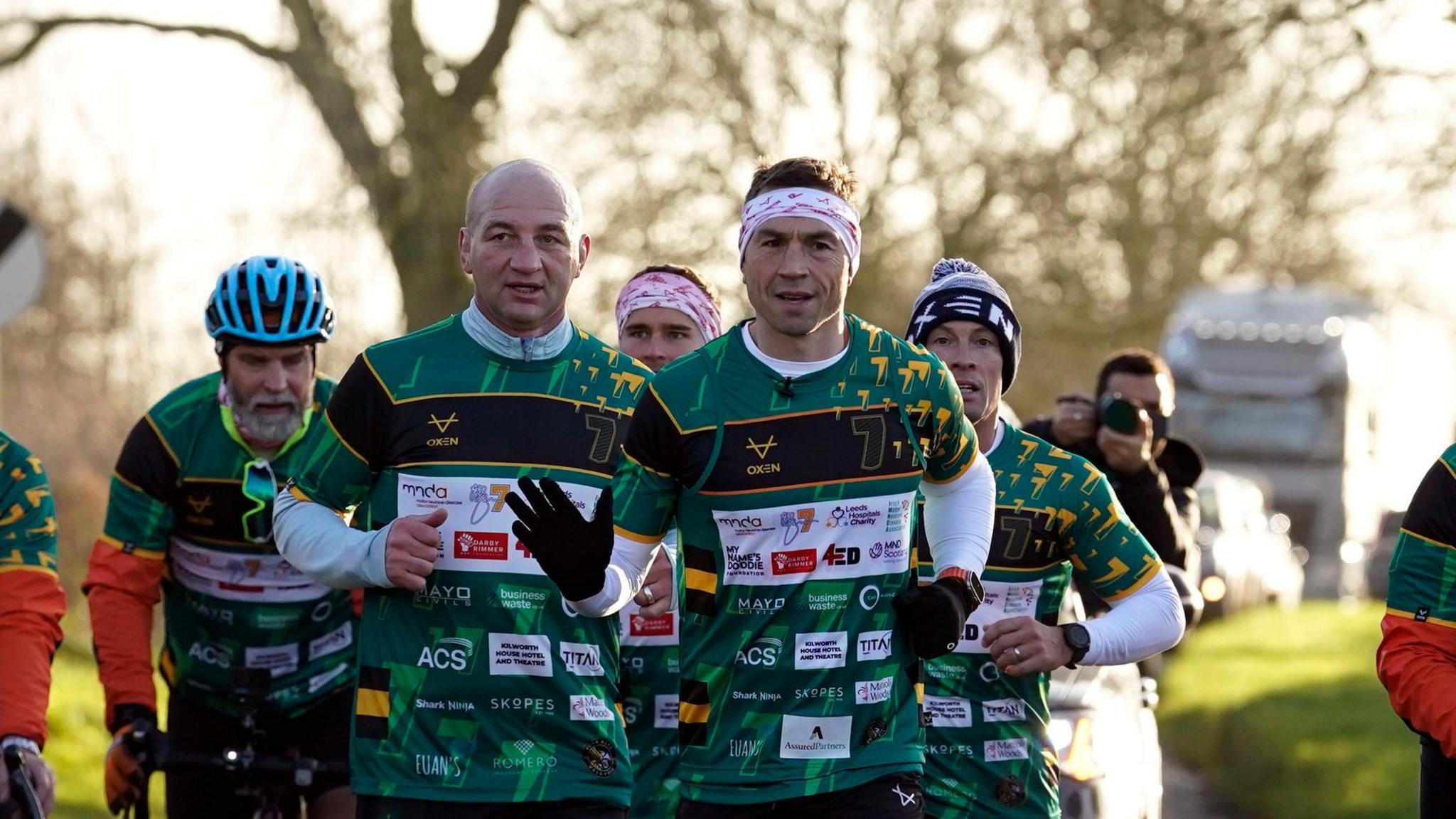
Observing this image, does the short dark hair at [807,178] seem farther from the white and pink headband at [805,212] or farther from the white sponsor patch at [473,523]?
the white sponsor patch at [473,523]

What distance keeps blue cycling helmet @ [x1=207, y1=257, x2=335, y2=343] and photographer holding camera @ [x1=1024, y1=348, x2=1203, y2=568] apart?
3.09 m

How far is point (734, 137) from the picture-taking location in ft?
81.6

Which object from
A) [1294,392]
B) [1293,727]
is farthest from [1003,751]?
[1294,392]

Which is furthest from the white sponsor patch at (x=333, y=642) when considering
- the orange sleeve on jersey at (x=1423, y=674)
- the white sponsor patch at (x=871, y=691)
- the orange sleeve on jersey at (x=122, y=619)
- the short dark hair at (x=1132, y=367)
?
the short dark hair at (x=1132, y=367)

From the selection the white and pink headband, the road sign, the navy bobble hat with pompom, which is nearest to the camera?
the white and pink headband

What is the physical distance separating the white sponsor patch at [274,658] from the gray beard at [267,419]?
696mm

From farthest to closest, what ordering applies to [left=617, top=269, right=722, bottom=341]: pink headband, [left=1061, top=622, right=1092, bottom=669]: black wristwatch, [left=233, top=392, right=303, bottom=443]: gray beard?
[left=617, top=269, right=722, bottom=341]: pink headband < [left=233, top=392, right=303, bottom=443]: gray beard < [left=1061, top=622, right=1092, bottom=669]: black wristwatch

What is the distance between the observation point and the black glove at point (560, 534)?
5.11 metres

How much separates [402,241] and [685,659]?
42.3ft

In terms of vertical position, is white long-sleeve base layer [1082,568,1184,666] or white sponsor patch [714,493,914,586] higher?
white sponsor patch [714,493,914,586]

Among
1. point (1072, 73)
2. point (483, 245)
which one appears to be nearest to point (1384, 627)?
point (483, 245)

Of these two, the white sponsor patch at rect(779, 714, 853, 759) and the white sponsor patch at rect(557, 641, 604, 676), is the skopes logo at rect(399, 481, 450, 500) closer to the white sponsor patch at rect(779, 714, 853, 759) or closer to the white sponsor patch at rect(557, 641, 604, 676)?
the white sponsor patch at rect(557, 641, 604, 676)

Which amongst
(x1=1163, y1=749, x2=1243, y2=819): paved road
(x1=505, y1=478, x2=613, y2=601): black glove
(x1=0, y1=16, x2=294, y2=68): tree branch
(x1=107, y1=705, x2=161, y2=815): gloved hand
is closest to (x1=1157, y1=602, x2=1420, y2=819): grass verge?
(x1=1163, y1=749, x2=1243, y2=819): paved road

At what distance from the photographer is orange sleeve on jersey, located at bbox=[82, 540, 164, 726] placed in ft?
22.6
